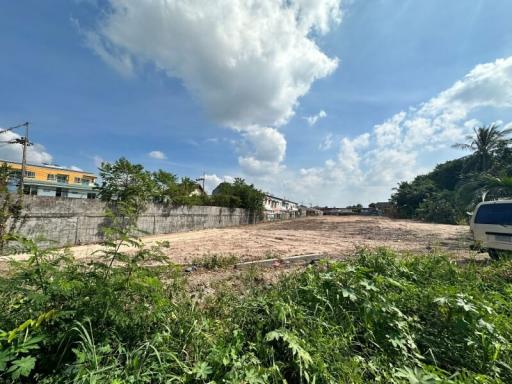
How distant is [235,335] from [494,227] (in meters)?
7.28

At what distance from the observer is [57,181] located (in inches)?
1571

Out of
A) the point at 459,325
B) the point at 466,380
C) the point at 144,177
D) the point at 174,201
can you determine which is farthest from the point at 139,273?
the point at 174,201

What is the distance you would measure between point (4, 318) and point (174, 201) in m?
14.6

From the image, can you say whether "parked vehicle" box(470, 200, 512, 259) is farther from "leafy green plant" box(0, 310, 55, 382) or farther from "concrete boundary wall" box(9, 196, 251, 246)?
"concrete boundary wall" box(9, 196, 251, 246)

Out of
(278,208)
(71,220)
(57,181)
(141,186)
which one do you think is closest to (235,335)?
(71,220)

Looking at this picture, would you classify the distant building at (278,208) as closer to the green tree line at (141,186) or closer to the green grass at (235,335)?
the green tree line at (141,186)

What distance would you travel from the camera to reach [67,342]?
64.7 inches

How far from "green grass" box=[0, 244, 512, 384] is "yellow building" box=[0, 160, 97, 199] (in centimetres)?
3118

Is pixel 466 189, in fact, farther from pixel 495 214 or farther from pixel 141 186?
pixel 141 186

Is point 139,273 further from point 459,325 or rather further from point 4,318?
point 459,325

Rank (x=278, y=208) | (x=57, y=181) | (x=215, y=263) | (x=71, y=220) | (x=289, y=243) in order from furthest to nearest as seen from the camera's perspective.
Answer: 1. (x=278, y=208)
2. (x=57, y=181)
3. (x=289, y=243)
4. (x=71, y=220)
5. (x=215, y=263)

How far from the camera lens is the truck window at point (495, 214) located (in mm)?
5754

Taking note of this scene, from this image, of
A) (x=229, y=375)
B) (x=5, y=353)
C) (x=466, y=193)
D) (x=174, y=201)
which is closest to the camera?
(x=5, y=353)

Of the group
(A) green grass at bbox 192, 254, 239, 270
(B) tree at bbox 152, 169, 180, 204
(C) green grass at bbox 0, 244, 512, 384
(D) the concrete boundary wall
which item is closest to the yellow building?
(B) tree at bbox 152, 169, 180, 204
